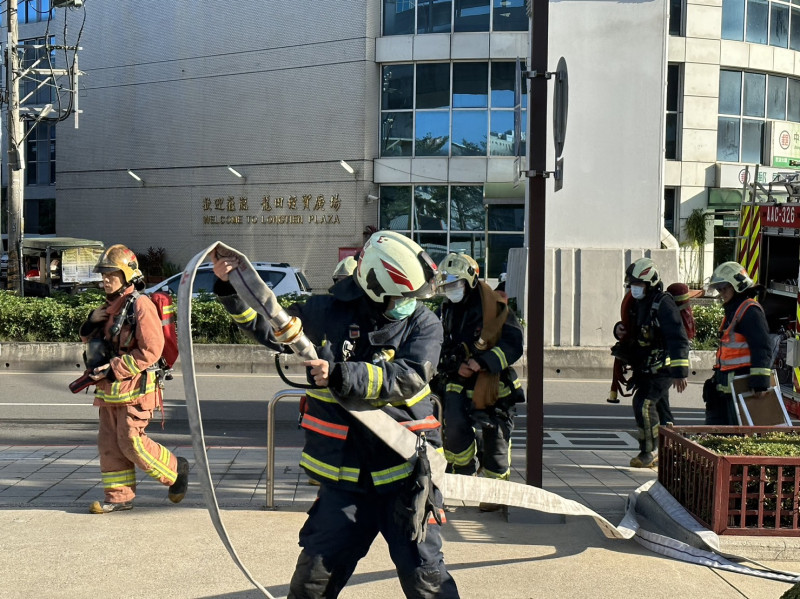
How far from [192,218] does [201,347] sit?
18.5 metres

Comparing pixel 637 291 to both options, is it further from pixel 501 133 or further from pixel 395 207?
pixel 395 207

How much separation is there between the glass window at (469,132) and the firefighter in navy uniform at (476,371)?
73.1 ft

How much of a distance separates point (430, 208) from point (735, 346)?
22.2 m

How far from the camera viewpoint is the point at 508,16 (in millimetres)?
28172

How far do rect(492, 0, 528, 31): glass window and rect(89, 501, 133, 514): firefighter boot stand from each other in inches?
945

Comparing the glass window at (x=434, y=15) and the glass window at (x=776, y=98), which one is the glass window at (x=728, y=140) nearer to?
the glass window at (x=776, y=98)

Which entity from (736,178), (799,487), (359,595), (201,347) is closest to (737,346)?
(799,487)

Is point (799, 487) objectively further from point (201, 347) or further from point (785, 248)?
point (201, 347)

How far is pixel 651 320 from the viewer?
818 centimetres

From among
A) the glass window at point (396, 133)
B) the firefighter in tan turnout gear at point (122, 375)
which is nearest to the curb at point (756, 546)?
the firefighter in tan turnout gear at point (122, 375)

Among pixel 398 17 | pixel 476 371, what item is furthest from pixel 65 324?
pixel 398 17

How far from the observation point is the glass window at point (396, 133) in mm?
29177

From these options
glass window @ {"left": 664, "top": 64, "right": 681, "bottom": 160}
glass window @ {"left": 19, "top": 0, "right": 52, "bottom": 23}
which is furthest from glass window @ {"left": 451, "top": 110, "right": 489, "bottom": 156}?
glass window @ {"left": 19, "top": 0, "right": 52, "bottom": 23}

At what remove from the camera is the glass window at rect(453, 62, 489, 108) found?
2838cm
